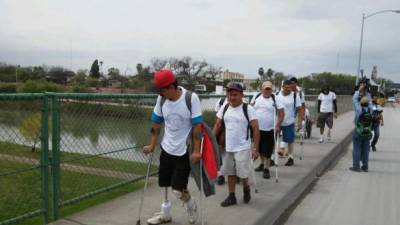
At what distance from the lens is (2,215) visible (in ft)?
19.6

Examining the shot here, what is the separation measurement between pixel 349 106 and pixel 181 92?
1340 inches

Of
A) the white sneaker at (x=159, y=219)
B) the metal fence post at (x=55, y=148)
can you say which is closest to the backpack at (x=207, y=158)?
the white sneaker at (x=159, y=219)

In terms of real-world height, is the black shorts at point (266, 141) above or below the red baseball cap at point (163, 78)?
below

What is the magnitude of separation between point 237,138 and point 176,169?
140 cm

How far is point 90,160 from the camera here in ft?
19.7

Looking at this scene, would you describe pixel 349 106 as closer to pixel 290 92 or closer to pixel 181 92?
pixel 290 92

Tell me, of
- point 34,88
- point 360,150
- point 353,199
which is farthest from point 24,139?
point 34,88

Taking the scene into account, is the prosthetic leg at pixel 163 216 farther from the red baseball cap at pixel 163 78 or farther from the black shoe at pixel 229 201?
the red baseball cap at pixel 163 78

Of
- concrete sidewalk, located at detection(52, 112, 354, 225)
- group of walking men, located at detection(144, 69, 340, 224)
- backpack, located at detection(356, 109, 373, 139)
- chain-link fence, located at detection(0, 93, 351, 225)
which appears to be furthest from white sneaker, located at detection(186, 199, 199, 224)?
backpack, located at detection(356, 109, 373, 139)

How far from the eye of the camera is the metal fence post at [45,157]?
4762 millimetres

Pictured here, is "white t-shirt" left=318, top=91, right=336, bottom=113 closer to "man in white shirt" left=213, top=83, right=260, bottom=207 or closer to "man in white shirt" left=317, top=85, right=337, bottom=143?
"man in white shirt" left=317, top=85, right=337, bottom=143

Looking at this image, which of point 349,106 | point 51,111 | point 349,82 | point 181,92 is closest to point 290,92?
point 181,92

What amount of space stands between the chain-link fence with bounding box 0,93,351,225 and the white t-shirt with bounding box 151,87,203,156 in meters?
1.13

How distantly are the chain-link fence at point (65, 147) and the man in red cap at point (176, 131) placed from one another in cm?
107
